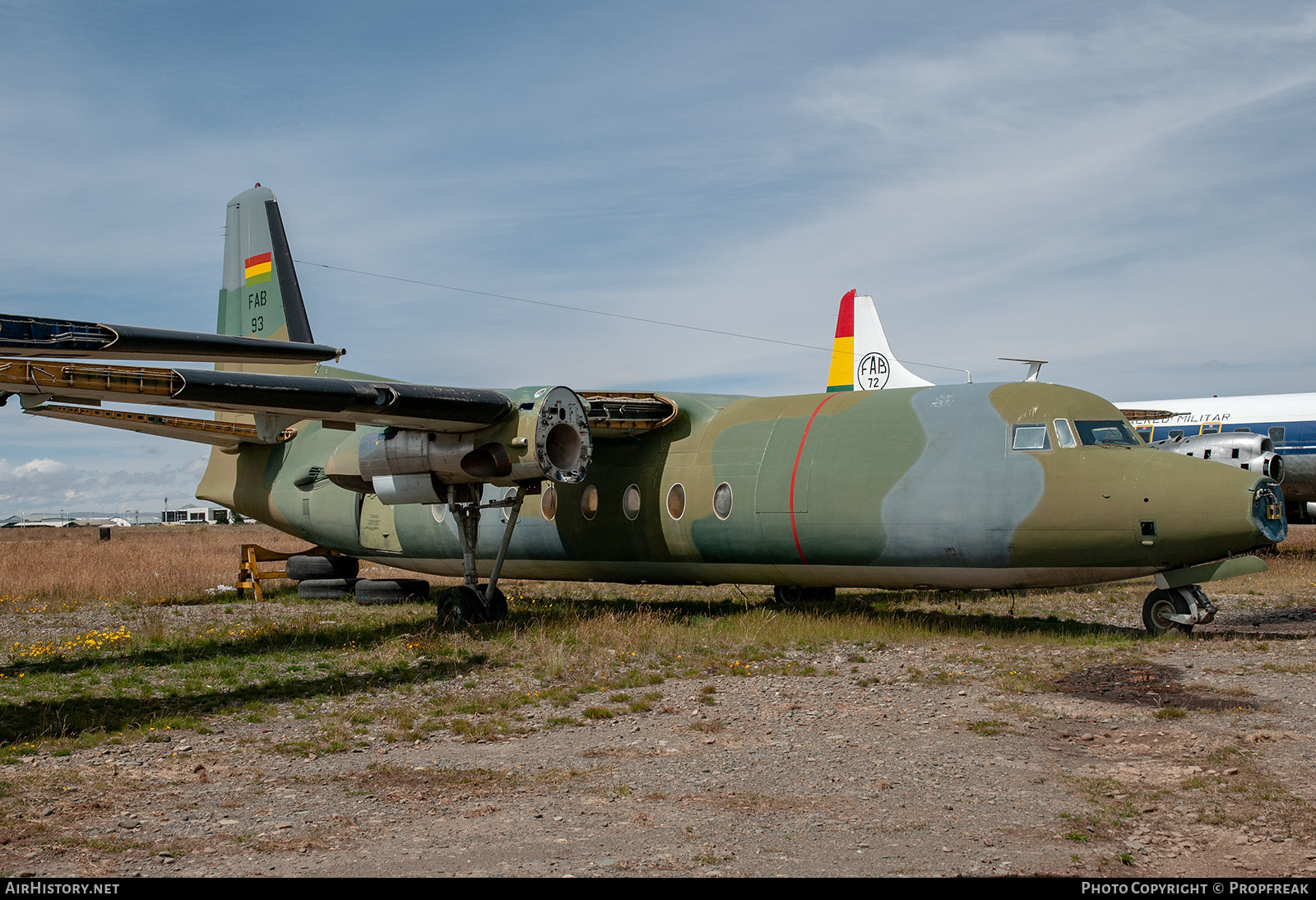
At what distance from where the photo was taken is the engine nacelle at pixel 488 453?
44.0 feet

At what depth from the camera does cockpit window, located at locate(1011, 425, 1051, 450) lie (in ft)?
39.4

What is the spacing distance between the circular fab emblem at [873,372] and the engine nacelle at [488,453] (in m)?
16.7

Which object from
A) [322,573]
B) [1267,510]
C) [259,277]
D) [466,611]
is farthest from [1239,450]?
[259,277]

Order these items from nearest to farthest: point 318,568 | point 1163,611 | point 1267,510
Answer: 1. point 1267,510
2. point 1163,611
3. point 318,568

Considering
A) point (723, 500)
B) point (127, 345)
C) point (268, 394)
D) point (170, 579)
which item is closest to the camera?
point (127, 345)

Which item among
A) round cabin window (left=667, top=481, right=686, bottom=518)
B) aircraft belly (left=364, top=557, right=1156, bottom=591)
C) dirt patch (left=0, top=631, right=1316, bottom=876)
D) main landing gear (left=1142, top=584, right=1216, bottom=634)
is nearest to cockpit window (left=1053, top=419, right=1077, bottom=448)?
aircraft belly (left=364, top=557, right=1156, bottom=591)

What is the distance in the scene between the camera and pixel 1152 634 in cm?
1234

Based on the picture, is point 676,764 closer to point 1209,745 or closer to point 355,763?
point 355,763

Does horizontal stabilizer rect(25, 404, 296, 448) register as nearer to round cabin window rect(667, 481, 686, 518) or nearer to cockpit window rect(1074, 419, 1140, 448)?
round cabin window rect(667, 481, 686, 518)

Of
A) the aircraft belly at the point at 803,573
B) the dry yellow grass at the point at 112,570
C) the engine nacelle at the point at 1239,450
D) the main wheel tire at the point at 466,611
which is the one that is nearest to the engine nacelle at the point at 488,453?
the main wheel tire at the point at 466,611

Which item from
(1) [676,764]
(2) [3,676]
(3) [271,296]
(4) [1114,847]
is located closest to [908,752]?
(1) [676,764]

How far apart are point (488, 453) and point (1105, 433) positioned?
7.79 meters

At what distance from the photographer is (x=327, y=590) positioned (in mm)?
19672

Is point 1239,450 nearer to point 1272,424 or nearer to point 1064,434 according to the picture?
point 1272,424
